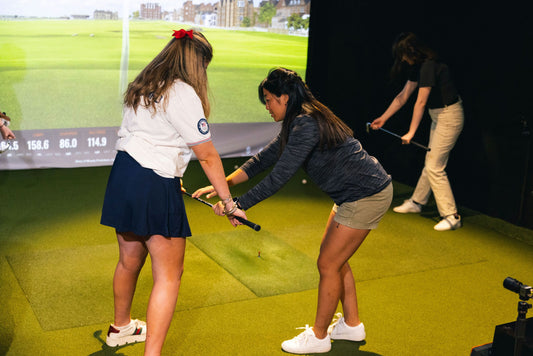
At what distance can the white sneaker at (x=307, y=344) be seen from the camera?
3115mm

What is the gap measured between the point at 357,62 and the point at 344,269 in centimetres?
431

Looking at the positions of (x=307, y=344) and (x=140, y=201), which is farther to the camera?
(x=307, y=344)

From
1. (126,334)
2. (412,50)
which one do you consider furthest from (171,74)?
(412,50)

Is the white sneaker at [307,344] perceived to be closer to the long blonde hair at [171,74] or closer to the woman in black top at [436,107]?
the long blonde hair at [171,74]

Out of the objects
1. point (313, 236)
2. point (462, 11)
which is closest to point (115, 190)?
point (313, 236)

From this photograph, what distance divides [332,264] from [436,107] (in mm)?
2626

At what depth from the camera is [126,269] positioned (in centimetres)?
291

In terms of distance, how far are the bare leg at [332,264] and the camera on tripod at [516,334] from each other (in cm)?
66

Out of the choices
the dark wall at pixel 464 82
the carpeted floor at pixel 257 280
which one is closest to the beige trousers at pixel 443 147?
the carpeted floor at pixel 257 280

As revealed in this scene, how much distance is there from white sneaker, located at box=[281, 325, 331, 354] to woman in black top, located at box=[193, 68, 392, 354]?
0.33 ft

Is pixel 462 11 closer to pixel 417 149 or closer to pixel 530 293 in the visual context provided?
pixel 417 149

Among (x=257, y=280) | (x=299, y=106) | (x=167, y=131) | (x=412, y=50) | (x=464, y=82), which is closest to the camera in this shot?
(x=167, y=131)

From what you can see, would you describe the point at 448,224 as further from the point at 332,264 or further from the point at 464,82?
the point at 332,264

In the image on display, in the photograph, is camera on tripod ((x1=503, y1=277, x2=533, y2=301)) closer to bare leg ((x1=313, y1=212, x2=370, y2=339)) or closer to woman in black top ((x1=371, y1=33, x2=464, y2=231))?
bare leg ((x1=313, y1=212, x2=370, y2=339))
